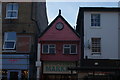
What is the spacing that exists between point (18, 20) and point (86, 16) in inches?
293

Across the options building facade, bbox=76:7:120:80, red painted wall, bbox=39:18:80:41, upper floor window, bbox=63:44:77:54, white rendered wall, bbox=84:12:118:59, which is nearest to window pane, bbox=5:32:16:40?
red painted wall, bbox=39:18:80:41

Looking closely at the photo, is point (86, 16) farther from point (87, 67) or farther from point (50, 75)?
point (50, 75)

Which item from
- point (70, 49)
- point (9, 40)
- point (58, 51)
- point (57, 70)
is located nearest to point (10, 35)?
point (9, 40)

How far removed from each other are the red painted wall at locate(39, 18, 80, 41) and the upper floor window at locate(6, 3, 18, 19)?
4072 millimetres

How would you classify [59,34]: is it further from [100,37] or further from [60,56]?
[100,37]

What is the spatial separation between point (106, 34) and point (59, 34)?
555 cm

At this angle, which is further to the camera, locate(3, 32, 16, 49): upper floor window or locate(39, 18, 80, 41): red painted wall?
locate(39, 18, 80, 41): red painted wall

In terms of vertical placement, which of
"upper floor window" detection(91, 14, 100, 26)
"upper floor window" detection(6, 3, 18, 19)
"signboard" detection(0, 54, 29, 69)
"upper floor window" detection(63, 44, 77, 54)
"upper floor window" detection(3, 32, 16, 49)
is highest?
"upper floor window" detection(6, 3, 18, 19)

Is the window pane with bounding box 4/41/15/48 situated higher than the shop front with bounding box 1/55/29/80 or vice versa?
the window pane with bounding box 4/41/15/48

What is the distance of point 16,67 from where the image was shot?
100ft

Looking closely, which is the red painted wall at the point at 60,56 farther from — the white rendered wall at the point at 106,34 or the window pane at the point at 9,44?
the window pane at the point at 9,44

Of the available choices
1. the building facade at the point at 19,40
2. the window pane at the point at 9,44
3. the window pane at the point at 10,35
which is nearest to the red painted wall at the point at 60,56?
the building facade at the point at 19,40

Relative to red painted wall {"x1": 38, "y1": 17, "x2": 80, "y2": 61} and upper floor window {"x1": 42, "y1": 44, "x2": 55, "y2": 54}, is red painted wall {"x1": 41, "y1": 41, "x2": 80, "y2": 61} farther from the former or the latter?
upper floor window {"x1": 42, "y1": 44, "x2": 55, "y2": 54}

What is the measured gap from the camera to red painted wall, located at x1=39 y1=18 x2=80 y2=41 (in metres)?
33.0
